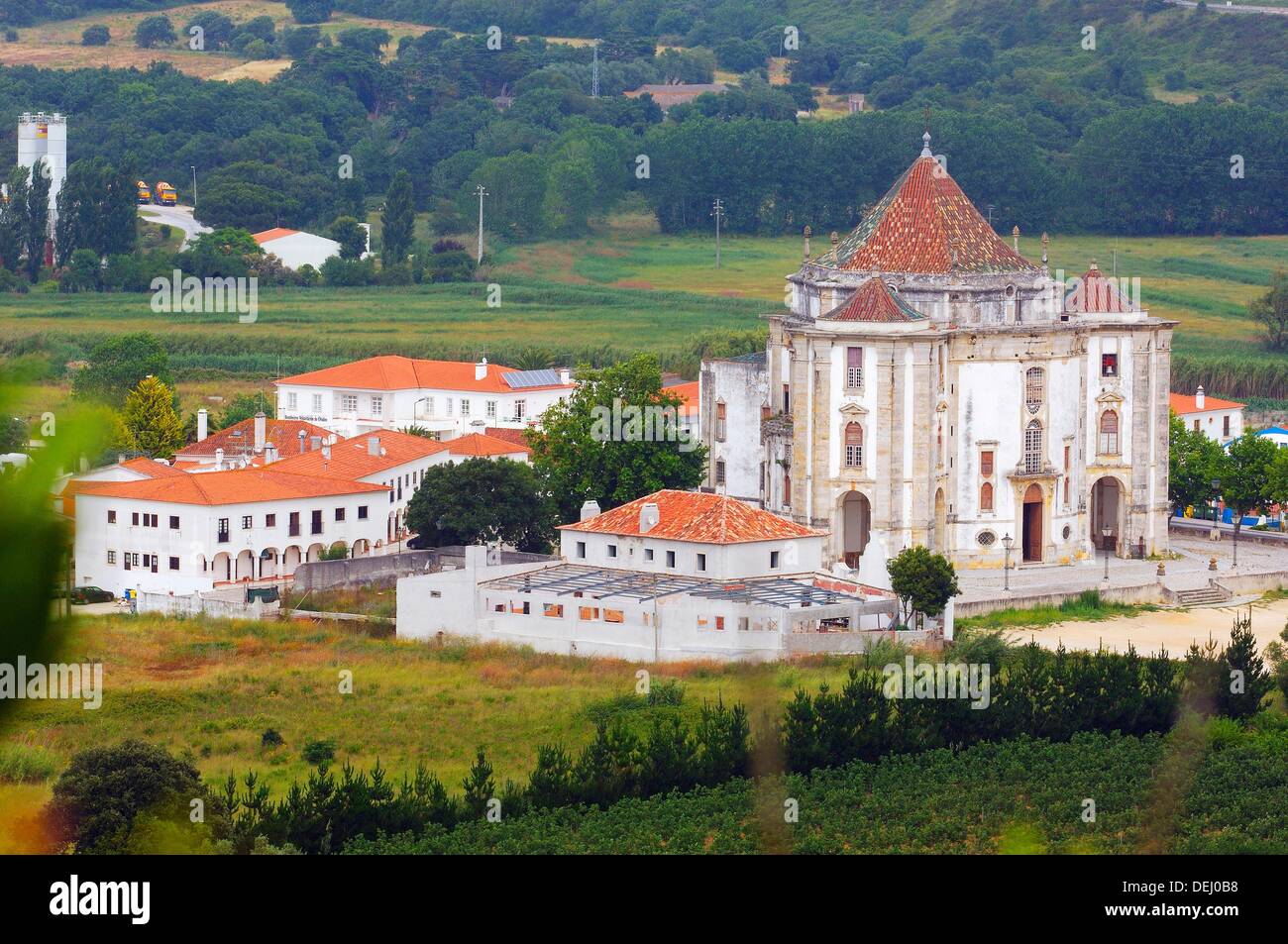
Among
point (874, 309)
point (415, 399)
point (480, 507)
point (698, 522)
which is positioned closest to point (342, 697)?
point (698, 522)

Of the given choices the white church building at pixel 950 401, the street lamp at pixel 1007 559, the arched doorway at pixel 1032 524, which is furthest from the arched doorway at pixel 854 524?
the arched doorway at pixel 1032 524

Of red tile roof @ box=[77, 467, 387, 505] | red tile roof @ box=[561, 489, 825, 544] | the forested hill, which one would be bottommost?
red tile roof @ box=[561, 489, 825, 544]

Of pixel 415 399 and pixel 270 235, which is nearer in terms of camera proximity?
pixel 415 399

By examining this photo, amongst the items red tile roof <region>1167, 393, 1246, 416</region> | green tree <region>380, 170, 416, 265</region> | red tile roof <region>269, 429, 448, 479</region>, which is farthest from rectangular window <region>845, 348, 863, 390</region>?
green tree <region>380, 170, 416, 265</region>

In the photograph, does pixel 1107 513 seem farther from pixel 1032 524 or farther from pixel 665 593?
pixel 665 593

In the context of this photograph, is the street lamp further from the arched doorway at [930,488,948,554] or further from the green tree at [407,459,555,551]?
A: the green tree at [407,459,555,551]

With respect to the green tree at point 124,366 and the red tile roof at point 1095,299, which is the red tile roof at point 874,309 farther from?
the green tree at point 124,366
